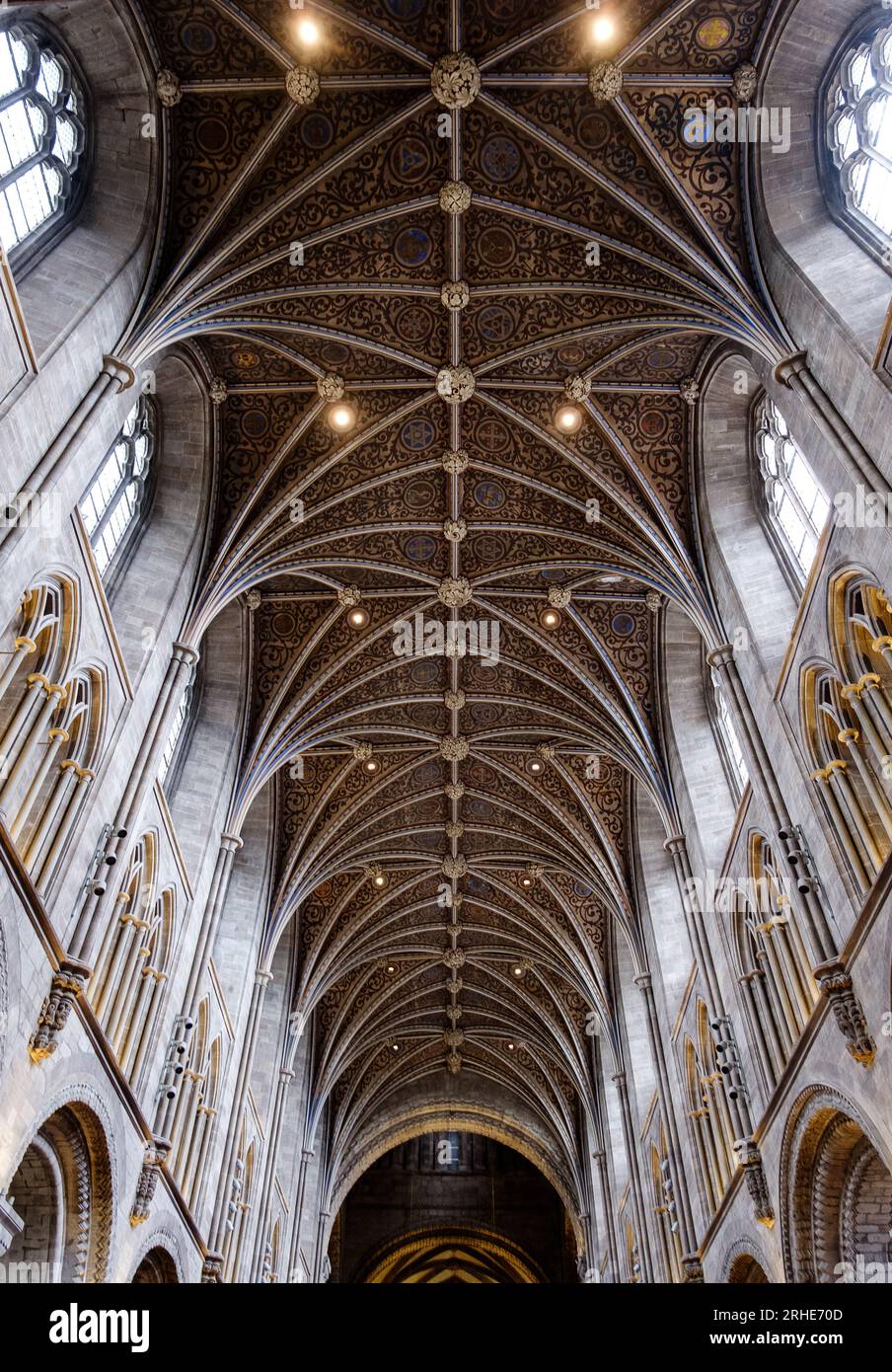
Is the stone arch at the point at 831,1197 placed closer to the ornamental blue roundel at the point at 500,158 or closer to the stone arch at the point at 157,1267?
the stone arch at the point at 157,1267

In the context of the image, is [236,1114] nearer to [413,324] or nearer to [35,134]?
[413,324]

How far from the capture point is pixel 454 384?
1970cm

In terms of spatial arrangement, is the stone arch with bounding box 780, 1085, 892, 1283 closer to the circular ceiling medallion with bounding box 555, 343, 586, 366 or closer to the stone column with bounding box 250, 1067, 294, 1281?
the circular ceiling medallion with bounding box 555, 343, 586, 366

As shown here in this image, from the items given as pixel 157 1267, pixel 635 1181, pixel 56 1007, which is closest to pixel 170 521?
pixel 56 1007

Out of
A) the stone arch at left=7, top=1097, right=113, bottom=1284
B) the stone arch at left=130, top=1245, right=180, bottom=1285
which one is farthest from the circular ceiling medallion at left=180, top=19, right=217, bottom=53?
the stone arch at left=130, top=1245, right=180, bottom=1285

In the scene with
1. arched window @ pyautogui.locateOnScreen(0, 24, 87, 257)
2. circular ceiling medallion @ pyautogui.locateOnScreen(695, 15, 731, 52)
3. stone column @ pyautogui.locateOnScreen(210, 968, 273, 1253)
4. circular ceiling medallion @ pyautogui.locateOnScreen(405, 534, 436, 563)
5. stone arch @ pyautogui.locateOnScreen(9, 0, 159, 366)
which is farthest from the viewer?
circular ceiling medallion @ pyautogui.locateOnScreen(405, 534, 436, 563)

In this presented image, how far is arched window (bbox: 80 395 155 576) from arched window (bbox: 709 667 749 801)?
10.8 m

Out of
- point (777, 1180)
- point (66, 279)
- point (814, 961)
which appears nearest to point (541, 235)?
point (66, 279)

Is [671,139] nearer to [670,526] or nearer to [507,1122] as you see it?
[670,526]

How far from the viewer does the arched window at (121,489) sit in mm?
17094

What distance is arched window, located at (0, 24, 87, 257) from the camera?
45.8 feet

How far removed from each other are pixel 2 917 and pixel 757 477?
1453 centimetres

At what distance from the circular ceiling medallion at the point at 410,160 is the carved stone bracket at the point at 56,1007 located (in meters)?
13.1

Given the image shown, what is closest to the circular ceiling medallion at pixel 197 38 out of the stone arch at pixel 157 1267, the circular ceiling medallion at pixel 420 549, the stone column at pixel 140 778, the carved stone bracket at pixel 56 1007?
the stone column at pixel 140 778
